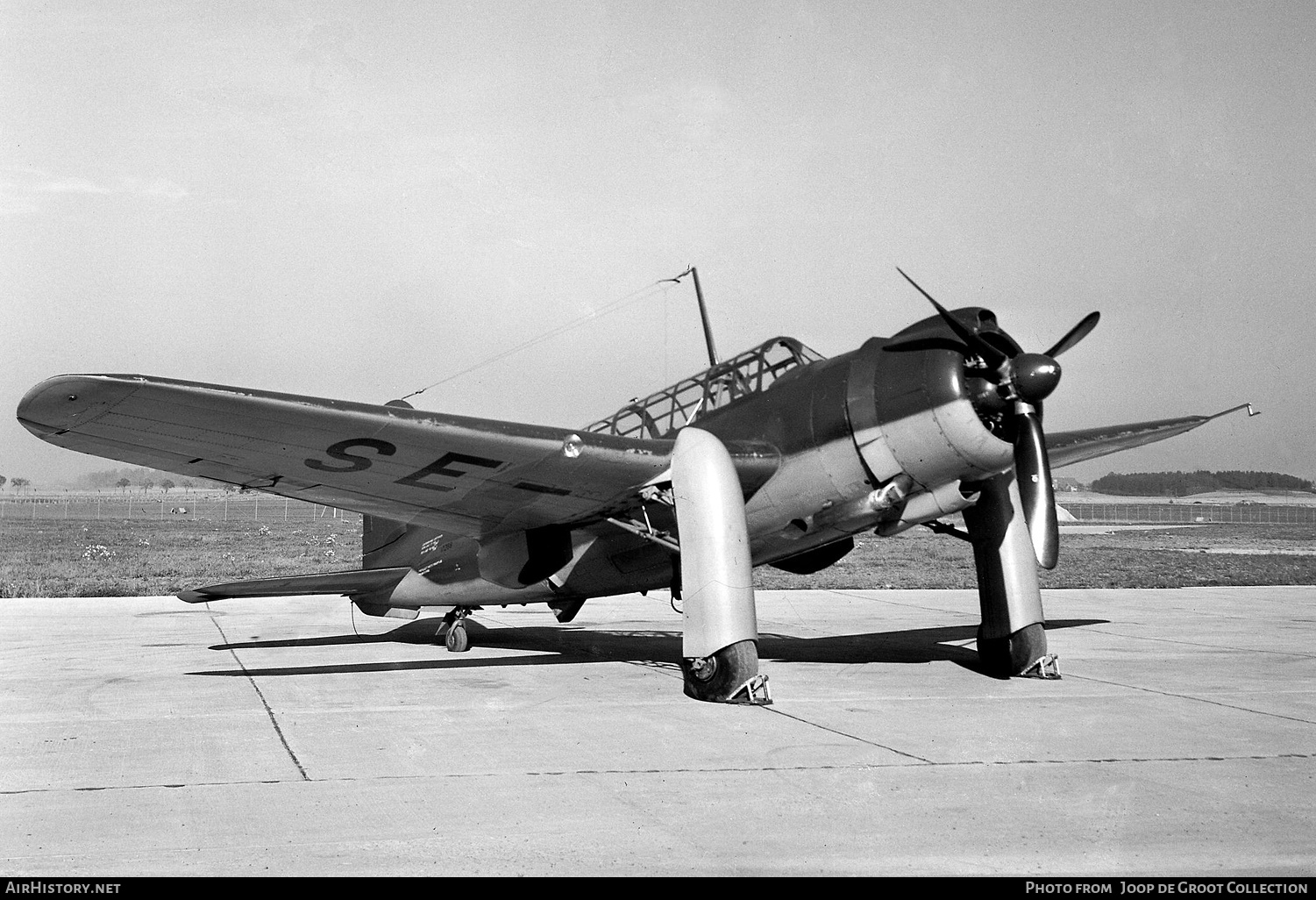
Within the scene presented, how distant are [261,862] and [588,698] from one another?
4918 mm

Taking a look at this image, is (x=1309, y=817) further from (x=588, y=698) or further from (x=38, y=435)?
(x=38, y=435)

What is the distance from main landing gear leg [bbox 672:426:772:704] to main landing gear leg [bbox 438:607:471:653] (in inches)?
198

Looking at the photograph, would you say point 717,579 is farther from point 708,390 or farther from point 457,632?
point 457,632

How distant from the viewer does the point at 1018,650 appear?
10.2 meters

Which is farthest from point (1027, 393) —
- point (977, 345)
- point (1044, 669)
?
point (1044, 669)

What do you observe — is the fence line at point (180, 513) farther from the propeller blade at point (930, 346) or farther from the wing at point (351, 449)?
the propeller blade at point (930, 346)

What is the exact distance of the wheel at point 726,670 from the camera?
8453 millimetres

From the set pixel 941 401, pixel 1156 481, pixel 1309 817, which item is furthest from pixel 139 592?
pixel 1156 481

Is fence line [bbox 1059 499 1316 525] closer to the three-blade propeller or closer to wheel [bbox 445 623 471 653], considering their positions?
wheel [bbox 445 623 471 653]

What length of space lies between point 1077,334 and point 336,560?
29.8 metres

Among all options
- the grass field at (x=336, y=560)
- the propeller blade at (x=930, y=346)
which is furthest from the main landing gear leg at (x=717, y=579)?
the grass field at (x=336, y=560)

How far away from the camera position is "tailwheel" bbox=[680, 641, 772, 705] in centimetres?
845

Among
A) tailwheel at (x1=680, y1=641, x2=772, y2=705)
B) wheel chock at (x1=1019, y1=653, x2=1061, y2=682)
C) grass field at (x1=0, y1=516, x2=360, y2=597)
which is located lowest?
wheel chock at (x1=1019, y1=653, x2=1061, y2=682)

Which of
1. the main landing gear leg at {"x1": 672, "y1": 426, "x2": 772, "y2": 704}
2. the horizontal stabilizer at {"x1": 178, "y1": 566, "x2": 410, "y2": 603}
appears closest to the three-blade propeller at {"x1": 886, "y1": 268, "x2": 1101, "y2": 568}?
the main landing gear leg at {"x1": 672, "y1": 426, "x2": 772, "y2": 704}
